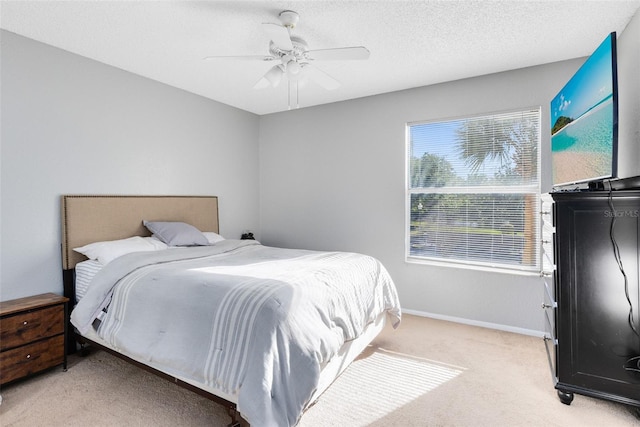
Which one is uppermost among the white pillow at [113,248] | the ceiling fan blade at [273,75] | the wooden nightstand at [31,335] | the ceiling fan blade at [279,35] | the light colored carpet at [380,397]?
the ceiling fan blade at [279,35]

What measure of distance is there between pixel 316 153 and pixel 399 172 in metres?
1.21

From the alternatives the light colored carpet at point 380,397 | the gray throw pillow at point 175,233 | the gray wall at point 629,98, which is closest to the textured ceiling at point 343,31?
the gray wall at point 629,98

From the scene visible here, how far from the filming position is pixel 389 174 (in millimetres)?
3979

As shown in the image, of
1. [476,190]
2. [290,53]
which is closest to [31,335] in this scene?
[290,53]

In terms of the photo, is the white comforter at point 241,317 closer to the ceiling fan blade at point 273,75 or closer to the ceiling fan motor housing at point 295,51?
the ceiling fan blade at point 273,75

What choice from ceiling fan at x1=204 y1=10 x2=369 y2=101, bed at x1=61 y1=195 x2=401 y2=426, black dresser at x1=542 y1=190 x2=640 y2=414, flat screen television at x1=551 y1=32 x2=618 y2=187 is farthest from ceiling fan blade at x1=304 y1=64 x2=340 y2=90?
black dresser at x1=542 y1=190 x2=640 y2=414

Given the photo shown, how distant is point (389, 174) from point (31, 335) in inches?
140

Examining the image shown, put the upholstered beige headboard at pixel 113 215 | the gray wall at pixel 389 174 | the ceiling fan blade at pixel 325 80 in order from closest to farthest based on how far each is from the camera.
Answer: the ceiling fan blade at pixel 325 80 → the upholstered beige headboard at pixel 113 215 → the gray wall at pixel 389 174

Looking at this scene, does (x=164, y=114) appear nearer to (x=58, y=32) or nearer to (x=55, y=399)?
(x=58, y=32)

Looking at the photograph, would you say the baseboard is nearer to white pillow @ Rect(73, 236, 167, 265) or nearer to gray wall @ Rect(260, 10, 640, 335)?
gray wall @ Rect(260, 10, 640, 335)

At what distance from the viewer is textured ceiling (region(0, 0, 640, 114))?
223 centimetres

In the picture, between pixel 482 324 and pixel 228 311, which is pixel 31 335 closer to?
pixel 228 311

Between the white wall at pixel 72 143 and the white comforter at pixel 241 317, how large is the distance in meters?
0.78

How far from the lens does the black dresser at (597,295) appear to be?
1851mm
